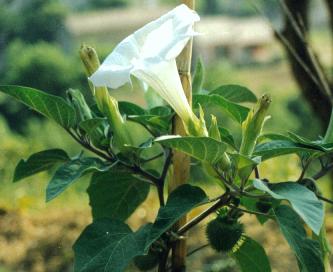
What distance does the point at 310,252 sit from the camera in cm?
65

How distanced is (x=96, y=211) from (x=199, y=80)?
22 centimetres

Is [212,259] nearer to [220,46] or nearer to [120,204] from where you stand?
[120,204]

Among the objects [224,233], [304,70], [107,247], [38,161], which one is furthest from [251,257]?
[304,70]

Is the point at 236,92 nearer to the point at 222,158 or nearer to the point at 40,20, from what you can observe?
the point at 222,158

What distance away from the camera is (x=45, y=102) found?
0.71m

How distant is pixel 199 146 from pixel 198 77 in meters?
0.26

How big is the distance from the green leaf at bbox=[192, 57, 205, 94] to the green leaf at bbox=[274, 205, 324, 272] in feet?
0.79

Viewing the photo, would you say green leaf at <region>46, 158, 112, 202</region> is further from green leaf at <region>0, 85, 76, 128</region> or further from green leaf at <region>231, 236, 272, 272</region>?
green leaf at <region>231, 236, 272, 272</region>

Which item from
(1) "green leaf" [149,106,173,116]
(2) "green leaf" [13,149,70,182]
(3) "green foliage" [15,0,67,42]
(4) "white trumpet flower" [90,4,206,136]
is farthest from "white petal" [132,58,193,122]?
(3) "green foliage" [15,0,67,42]

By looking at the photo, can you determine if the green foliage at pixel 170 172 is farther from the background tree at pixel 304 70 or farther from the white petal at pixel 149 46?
the background tree at pixel 304 70

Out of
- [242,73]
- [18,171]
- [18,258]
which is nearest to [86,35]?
[242,73]

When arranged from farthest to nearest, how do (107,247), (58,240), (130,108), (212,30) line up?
(212,30), (58,240), (130,108), (107,247)

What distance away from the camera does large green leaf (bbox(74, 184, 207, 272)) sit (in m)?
0.65

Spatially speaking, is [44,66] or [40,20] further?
[44,66]
